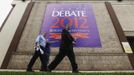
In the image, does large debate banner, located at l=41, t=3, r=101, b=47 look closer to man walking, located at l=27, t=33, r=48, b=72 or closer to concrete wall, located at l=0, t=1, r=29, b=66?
concrete wall, located at l=0, t=1, r=29, b=66

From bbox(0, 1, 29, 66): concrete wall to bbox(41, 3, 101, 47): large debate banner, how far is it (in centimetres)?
201

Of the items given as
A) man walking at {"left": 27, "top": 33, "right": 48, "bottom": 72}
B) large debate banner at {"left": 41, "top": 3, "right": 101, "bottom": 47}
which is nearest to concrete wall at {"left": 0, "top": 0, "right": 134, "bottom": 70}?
large debate banner at {"left": 41, "top": 3, "right": 101, "bottom": 47}

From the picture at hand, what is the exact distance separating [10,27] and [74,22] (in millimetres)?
4252

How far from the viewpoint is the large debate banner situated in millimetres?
23172

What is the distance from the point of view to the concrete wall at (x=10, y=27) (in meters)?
22.6

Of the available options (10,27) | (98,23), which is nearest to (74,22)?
(98,23)

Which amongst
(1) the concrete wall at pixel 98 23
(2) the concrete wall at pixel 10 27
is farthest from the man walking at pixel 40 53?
(2) the concrete wall at pixel 10 27

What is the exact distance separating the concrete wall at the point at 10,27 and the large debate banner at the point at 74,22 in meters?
2.01

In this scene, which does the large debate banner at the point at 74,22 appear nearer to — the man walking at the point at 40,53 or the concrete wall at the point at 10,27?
the concrete wall at the point at 10,27

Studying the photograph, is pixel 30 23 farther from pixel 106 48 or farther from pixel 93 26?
pixel 106 48

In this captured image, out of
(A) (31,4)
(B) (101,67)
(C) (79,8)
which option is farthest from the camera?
(A) (31,4)

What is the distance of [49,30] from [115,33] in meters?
4.10

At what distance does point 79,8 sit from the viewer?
92.0 feet

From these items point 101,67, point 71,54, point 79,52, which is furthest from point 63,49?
point 79,52
